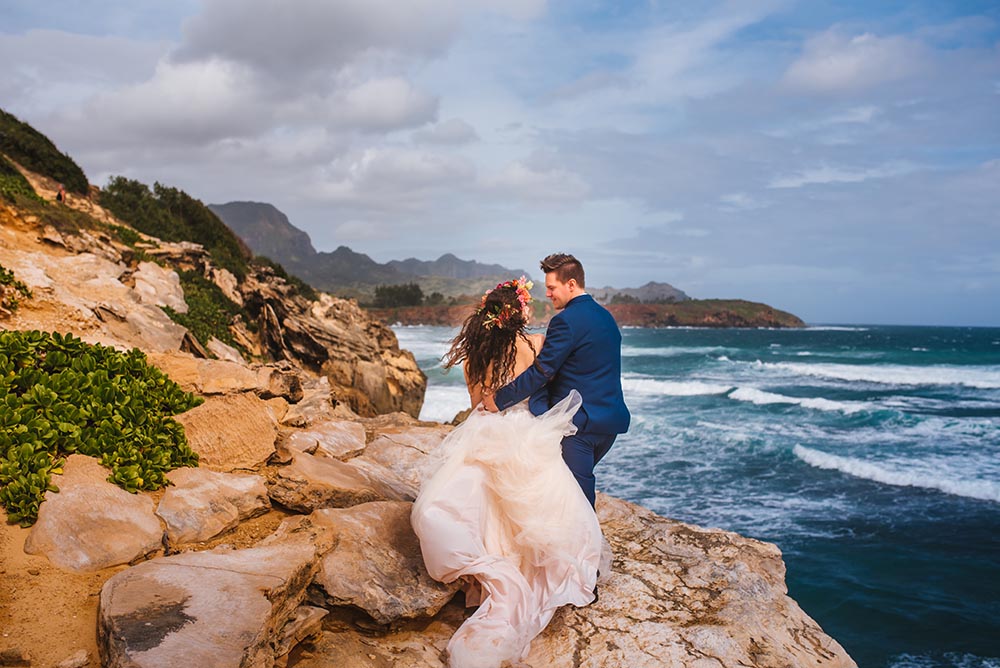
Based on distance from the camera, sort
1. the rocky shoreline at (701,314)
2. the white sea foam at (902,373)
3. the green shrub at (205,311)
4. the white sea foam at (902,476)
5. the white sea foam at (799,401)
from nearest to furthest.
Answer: the green shrub at (205,311), the white sea foam at (902,476), the white sea foam at (799,401), the white sea foam at (902,373), the rocky shoreline at (701,314)

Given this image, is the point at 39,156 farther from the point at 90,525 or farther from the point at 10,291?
the point at 90,525

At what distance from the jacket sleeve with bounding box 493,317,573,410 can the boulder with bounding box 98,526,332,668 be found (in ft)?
5.22

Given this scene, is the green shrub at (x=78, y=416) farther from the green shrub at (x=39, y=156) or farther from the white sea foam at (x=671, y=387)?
the white sea foam at (x=671, y=387)

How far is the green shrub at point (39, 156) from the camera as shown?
77.7 ft

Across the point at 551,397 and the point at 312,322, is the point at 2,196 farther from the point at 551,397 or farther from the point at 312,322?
the point at 551,397

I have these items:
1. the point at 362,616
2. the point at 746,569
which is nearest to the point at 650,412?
the point at 746,569

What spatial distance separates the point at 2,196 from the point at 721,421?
22034 mm

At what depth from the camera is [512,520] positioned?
4.12m

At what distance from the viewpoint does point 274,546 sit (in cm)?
388

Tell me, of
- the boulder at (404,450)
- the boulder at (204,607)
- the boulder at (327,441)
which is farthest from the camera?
the boulder at (404,450)

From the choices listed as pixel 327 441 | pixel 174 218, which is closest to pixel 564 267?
pixel 327 441

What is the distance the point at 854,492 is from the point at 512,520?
1342cm

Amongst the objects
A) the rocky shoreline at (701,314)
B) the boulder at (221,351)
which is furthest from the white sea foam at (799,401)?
the rocky shoreline at (701,314)

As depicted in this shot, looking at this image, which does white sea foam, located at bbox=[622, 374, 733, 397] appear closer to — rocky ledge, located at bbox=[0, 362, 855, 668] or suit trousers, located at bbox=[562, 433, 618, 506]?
rocky ledge, located at bbox=[0, 362, 855, 668]
